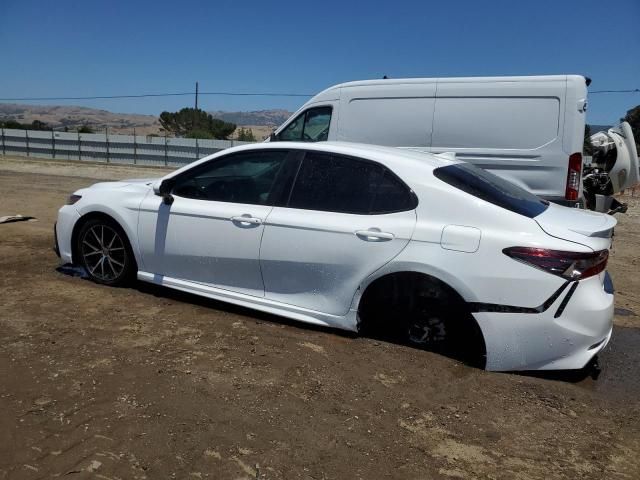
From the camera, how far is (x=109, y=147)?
92.4 feet

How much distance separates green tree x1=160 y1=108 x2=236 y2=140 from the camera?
183 feet

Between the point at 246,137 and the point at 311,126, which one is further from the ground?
the point at 246,137

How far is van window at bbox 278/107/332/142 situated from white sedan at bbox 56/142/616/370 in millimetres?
4154

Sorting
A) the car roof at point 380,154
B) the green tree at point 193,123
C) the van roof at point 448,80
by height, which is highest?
the green tree at point 193,123

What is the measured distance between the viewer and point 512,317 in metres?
3.49

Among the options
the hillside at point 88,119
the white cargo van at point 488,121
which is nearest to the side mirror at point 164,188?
the white cargo van at point 488,121

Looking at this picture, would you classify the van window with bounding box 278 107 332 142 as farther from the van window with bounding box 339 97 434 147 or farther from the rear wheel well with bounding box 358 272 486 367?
the rear wheel well with bounding box 358 272 486 367

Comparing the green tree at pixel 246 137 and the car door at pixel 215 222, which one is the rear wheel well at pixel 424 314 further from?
the green tree at pixel 246 137

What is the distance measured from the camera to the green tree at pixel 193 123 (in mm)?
55662

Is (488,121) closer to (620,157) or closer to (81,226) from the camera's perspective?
(620,157)

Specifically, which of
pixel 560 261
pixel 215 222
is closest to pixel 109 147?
pixel 215 222

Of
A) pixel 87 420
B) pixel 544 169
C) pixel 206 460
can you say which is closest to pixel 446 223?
pixel 206 460

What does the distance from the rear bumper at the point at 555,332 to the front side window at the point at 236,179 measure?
1935 millimetres

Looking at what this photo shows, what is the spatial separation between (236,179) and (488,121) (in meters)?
4.28
